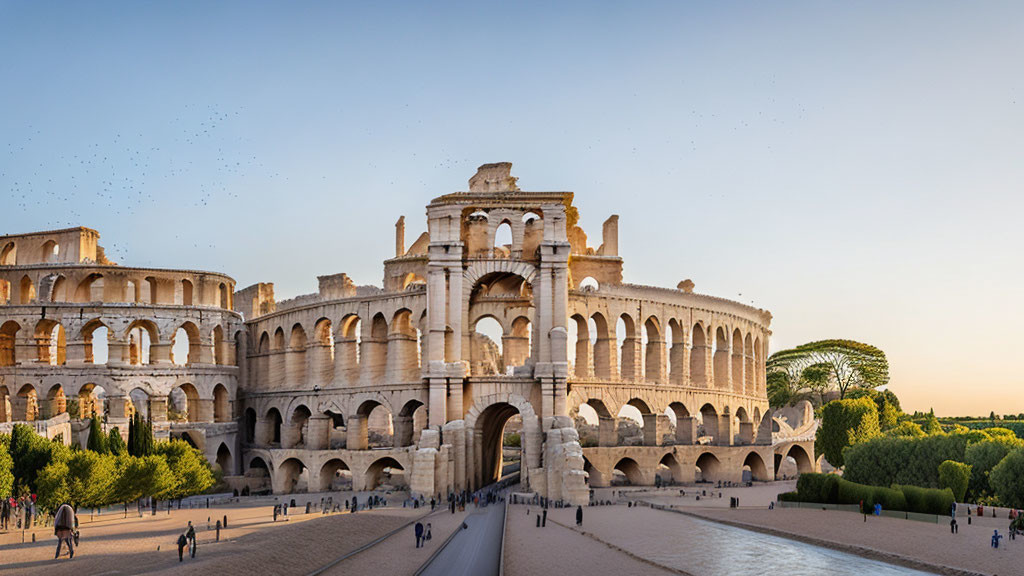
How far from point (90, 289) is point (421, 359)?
23.6m

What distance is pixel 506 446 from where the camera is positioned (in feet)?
279

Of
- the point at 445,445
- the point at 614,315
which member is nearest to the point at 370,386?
the point at 445,445

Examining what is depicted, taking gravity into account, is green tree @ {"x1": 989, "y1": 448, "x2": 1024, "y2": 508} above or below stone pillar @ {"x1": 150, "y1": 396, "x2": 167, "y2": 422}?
below

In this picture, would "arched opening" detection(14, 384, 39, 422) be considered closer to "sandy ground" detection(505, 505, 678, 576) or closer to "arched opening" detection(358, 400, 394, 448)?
"arched opening" detection(358, 400, 394, 448)

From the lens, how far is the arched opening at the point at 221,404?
6188 centimetres

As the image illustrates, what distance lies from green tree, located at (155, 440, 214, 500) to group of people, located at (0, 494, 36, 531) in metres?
8.09

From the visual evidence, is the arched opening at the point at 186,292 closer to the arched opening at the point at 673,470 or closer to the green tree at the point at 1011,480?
the arched opening at the point at 673,470

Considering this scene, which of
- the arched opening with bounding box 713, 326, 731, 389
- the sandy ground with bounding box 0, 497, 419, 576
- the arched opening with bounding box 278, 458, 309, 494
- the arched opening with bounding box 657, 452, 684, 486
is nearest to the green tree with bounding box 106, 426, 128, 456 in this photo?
the sandy ground with bounding box 0, 497, 419, 576

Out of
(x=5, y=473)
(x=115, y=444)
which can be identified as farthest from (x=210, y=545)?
(x=115, y=444)

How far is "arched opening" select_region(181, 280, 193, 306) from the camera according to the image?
62.6 m

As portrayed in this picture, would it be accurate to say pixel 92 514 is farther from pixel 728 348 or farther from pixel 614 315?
pixel 728 348

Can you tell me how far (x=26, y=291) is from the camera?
6097 centimetres

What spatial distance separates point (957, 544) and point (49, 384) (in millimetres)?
50849

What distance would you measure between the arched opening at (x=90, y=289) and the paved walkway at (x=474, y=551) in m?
33.3
